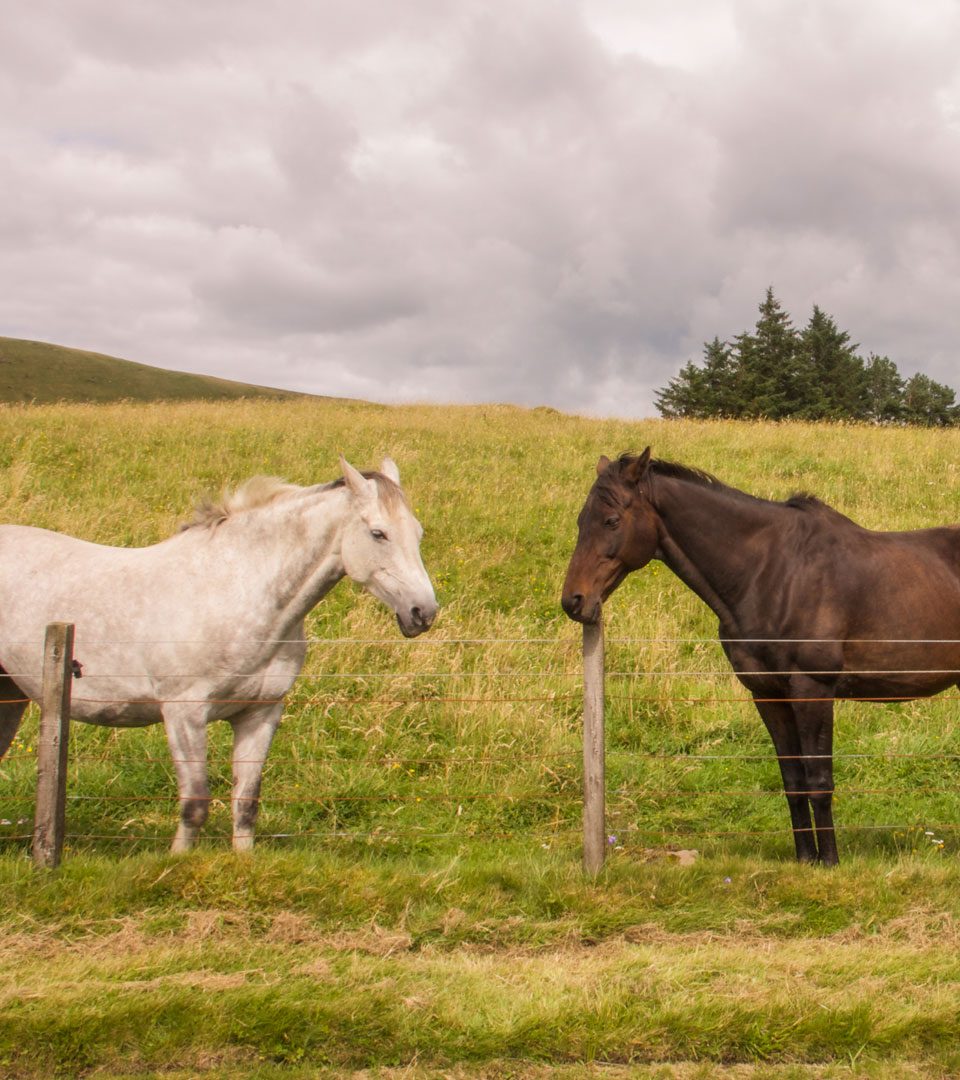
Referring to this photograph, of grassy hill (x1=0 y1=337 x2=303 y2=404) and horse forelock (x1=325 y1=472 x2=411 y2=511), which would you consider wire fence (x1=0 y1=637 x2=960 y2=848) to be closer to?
horse forelock (x1=325 y1=472 x2=411 y2=511)

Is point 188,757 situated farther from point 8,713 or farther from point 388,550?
point 8,713

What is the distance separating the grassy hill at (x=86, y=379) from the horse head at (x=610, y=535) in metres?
86.8

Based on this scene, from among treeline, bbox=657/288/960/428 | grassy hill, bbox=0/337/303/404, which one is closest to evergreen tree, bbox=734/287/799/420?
treeline, bbox=657/288/960/428

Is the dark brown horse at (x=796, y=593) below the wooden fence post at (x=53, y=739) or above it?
above

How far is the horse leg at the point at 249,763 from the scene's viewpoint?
523cm

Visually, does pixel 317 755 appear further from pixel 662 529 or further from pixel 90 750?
pixel 662 529

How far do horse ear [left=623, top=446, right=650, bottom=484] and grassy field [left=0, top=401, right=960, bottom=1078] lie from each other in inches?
76.1

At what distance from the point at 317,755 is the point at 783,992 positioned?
4484mm

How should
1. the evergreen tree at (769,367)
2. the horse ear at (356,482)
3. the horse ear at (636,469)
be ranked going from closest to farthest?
the horse ear at (356,482)
the horse ear at (636,469)
the evergreen tree at (769,367)

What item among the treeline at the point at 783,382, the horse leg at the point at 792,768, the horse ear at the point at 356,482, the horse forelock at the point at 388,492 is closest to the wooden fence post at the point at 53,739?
the horse ear at the point at 356,482

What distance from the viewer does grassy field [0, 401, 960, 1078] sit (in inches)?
142

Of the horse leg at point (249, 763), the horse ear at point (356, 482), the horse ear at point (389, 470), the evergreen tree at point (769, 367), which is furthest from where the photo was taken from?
the evergreen tree at point (769, 367)

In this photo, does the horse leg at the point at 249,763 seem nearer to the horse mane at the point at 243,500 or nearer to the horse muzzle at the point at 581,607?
the horse mane at the point at 243,500

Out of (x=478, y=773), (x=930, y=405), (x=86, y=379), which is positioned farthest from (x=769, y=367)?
(x=86, y=379)
